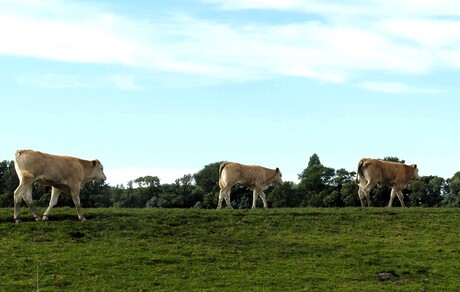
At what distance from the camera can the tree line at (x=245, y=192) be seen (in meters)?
71.2

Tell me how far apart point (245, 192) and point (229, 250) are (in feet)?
161

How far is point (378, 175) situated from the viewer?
118 ft

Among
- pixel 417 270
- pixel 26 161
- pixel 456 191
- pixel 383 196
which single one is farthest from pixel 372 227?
pixel 456 191

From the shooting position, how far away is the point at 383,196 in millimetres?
64438

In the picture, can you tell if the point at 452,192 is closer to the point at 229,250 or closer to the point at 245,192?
the point at 245,192

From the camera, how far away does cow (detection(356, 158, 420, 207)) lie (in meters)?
35.7

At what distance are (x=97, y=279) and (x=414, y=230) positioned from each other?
41.1ft

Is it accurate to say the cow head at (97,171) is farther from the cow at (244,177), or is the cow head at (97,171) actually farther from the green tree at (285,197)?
the green tree at (285,197)

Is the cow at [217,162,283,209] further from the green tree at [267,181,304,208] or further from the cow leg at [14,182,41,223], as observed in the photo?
the green tree at [267,181,304,208]

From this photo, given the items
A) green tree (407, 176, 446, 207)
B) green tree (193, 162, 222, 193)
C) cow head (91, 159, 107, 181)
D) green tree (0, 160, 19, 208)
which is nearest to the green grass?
cow head (91, 159, 107, 181)

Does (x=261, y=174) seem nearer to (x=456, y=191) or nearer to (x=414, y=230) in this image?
(x=414, y=230)

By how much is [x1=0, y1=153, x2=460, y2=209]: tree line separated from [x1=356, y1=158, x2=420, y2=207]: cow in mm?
27194

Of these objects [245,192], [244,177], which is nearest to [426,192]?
[245,192]

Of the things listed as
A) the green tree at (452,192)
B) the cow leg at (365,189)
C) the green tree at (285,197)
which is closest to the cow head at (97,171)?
the cow leg at (365,189)
